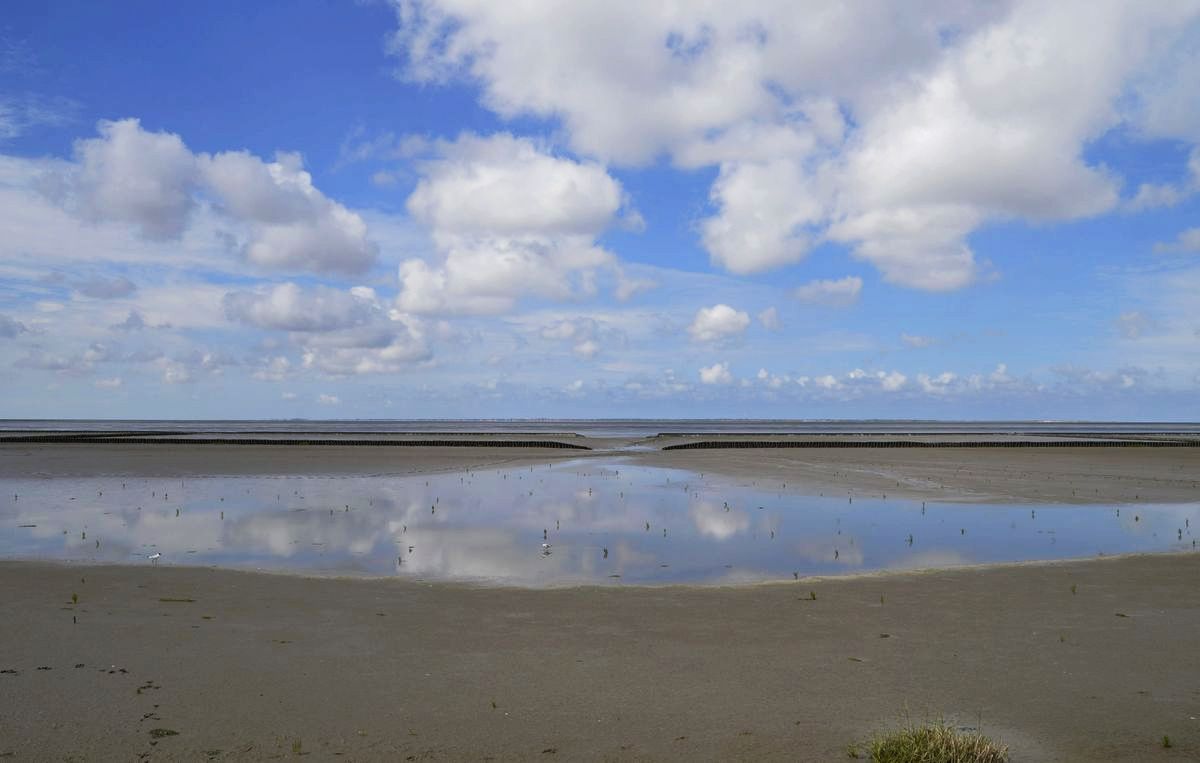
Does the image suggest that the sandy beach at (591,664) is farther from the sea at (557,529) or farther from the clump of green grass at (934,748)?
the sea at (557,529)

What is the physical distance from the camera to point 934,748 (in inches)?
297

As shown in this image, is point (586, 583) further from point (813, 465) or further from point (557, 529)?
point (813, 465)

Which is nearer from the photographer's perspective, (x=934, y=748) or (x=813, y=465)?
(x=934, y=748)

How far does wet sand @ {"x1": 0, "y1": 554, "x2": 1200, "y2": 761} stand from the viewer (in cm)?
840

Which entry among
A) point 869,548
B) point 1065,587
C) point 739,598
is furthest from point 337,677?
point 869,548

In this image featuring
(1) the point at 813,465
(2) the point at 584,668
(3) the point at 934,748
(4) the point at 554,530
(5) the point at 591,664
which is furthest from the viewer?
(1) the point at 813,465

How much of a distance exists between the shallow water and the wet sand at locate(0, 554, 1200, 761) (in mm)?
3062

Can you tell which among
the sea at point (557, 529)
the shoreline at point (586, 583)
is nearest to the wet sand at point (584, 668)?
the shoreline at point (586, 583)

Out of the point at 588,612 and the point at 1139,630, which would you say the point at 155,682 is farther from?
the point at 1139,630

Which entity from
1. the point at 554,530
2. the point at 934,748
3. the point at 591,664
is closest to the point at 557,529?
the point at 554,530

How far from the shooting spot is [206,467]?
5128cm

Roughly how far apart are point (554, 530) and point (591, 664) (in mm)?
13962

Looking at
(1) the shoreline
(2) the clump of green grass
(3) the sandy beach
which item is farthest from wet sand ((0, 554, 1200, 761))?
(2) the clump of green grass

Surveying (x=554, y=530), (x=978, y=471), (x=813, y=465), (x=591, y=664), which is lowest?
(x=978, y=471)
